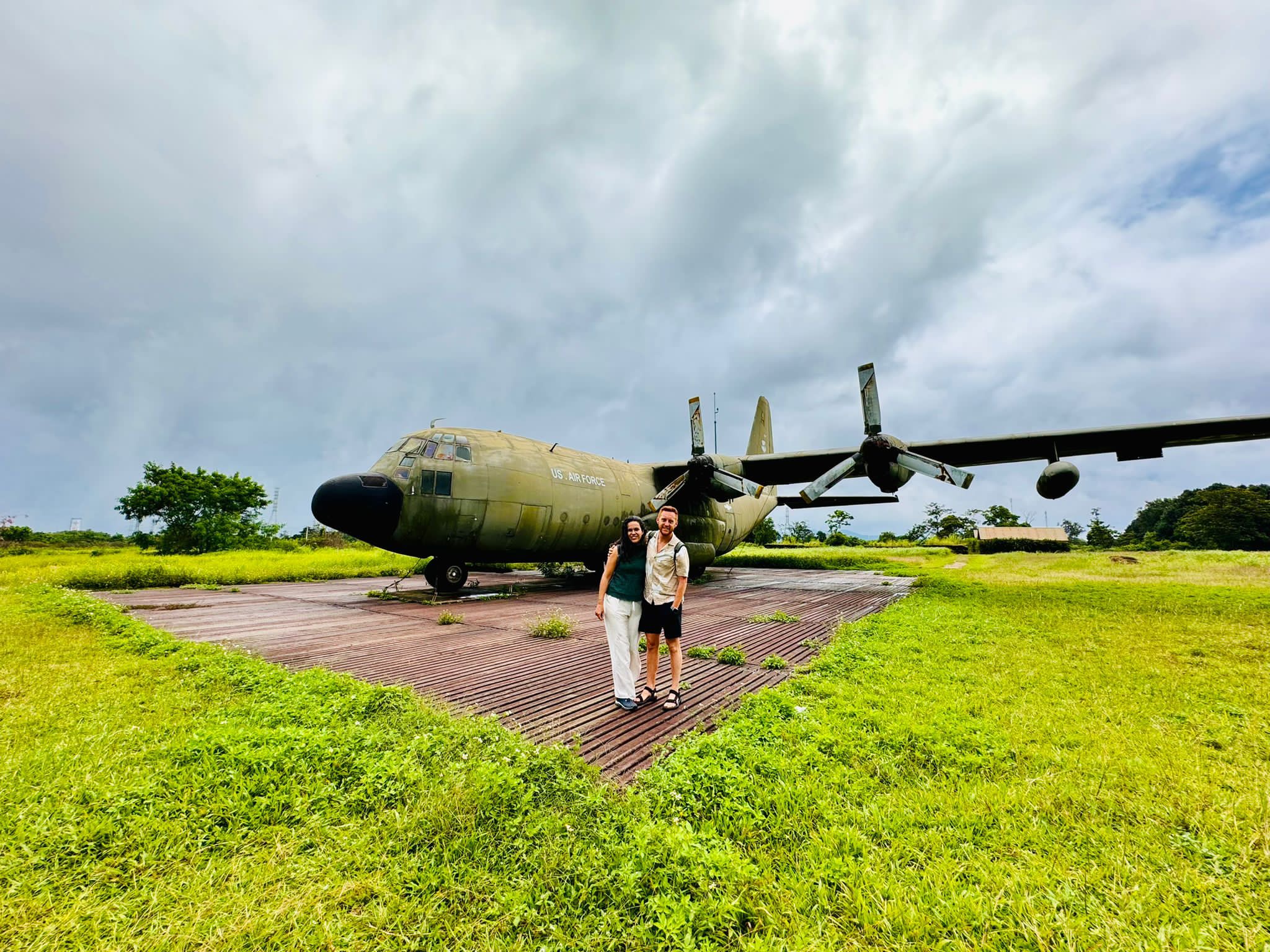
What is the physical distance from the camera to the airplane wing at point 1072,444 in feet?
41.9

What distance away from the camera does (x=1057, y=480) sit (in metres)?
11.8

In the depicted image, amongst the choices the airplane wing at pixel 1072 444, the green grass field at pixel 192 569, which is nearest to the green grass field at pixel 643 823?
the airplane wing at pixel 1072 444

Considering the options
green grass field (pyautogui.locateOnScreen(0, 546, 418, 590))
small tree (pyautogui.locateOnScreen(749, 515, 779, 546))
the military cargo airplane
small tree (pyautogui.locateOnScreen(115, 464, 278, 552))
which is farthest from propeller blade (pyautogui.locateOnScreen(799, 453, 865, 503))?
small tree (pyautogui.locateOnScreen(749, 515, 779, 546))

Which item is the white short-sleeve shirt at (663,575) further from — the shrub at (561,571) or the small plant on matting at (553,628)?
the shrub at (561,571)

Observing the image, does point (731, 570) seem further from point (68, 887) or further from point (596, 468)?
point (68, 887)

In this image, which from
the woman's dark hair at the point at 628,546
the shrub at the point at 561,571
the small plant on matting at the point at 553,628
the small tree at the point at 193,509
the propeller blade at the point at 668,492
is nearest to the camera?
the woman's dark hair at the point at 628,546

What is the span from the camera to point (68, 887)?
2113 millimetres

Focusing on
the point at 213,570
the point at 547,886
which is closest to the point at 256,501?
the point at 213,570

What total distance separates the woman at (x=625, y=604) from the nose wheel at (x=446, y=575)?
8934mm

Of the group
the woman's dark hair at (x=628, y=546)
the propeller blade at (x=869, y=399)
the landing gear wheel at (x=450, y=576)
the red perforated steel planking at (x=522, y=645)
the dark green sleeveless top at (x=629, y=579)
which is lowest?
the red perforated steel planking at (x=522, y=645)

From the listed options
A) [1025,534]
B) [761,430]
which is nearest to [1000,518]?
[1025,534]

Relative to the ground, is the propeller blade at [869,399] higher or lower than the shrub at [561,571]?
higher

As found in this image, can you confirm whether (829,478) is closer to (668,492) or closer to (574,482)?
(668,492)

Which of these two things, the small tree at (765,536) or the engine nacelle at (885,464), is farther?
the small tree at (765,536)
